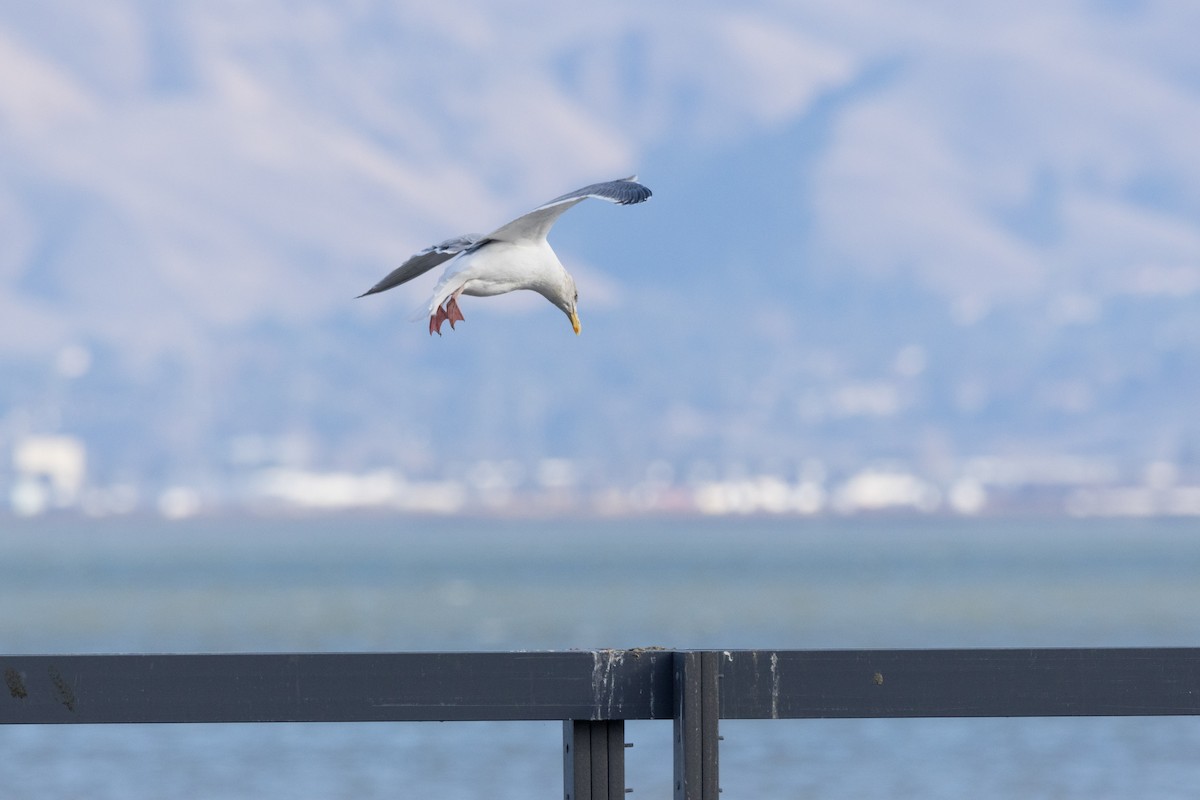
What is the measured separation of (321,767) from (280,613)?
4946 cm

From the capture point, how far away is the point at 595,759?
5277 mm

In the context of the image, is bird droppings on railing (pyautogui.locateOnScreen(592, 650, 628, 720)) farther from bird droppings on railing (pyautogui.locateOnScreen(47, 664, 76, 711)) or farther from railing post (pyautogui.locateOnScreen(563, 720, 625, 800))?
bird droppings on railing (pyautogui.locateOnScreen(47, 664, 76, 711))

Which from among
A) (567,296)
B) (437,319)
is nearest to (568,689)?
(437,319)

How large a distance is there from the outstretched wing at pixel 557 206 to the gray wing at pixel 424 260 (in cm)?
16

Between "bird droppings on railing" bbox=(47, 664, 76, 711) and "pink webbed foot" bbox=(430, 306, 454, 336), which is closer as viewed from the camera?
"bird droppings on railing" bbox=(47, 664, 76, 711)

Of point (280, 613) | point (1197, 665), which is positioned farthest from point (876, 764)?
point (280, 613)

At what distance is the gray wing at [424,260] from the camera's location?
28.0ft

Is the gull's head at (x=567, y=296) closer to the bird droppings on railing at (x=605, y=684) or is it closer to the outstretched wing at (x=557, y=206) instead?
the outstretched wing at (x=557, y=206)

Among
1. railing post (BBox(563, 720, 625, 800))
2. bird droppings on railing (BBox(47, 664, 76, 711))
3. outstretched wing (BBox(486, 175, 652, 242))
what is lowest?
railing post (BBox(563, 720, 625, 800))

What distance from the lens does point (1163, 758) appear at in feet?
90.4

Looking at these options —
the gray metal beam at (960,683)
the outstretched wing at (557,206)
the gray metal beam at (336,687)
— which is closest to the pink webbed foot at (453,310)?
→ the outstretched wing at (557,206)

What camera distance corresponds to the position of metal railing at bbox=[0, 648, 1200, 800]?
5215 mm

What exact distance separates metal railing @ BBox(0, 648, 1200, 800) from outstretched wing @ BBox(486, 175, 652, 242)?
3252 millimetres

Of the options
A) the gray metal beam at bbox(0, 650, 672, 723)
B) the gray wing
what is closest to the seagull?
the gray wing
